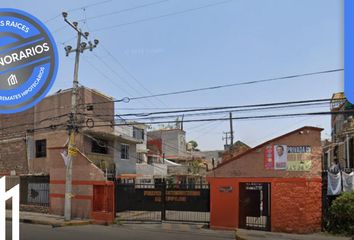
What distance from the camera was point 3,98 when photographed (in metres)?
12.4

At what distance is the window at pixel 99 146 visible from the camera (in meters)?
36.6

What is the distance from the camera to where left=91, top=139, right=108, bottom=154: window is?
36.6m

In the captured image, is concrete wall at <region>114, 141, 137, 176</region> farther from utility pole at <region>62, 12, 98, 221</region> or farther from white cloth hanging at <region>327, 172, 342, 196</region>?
white cloth hanging at <region>327, 172, 342, 196</region>

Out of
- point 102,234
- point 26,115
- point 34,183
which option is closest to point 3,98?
point 102,234

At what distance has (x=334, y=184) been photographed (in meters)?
18.8

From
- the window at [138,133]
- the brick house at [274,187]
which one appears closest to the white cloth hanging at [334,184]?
the brick house at [274,187]

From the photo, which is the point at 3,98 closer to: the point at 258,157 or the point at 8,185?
the point at 258,157

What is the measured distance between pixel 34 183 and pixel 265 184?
14990mm

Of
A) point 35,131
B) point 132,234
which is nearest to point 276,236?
point 132,234

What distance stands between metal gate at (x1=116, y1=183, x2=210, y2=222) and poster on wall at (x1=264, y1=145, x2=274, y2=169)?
123 inches

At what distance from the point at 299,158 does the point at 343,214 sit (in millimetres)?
2705

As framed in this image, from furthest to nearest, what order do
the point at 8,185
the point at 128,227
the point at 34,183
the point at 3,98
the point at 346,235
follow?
the point at 8,185 → the point at 34,183 → the point at 128,227 → the point at 346,235 → the point at 3,98

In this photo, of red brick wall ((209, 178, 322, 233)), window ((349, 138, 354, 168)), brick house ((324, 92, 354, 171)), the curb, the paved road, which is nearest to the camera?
the paved road

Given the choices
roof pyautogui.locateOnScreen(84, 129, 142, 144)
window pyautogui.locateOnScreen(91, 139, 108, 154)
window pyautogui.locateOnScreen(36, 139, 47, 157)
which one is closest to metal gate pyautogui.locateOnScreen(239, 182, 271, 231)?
roof pyautogui.locateOnScreen(84, 129, 142, 144)
